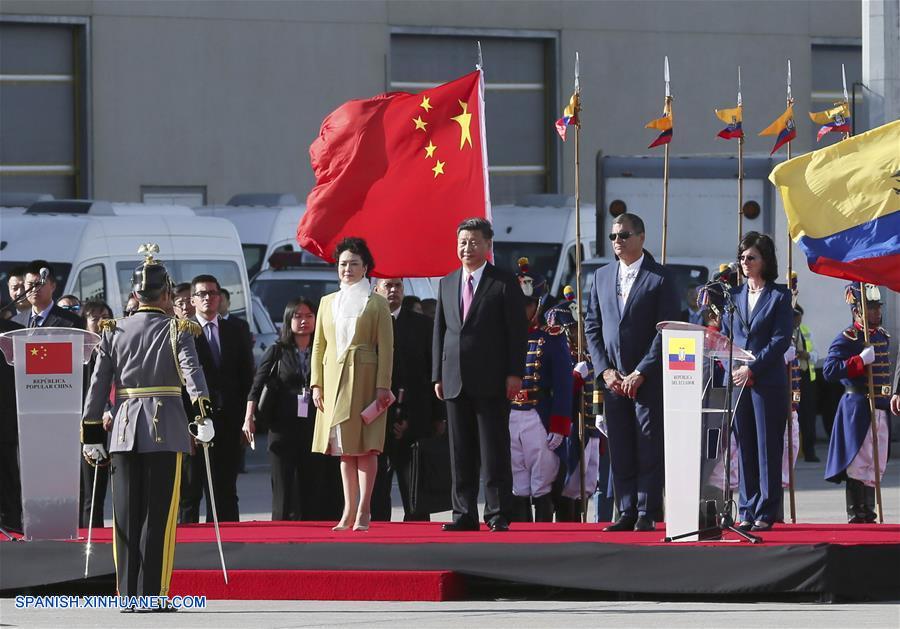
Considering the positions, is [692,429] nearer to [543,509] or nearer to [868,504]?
[543,509]

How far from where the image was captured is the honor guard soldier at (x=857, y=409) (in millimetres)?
13805

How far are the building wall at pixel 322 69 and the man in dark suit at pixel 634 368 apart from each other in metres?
21.2

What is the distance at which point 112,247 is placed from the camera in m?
20.3

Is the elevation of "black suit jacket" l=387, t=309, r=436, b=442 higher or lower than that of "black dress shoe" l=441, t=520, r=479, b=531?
higher

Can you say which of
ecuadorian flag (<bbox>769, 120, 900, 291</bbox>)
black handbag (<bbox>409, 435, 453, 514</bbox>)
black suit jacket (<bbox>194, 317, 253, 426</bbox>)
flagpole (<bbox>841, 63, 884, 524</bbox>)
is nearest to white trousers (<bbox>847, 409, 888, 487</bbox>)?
flagpole (<bbox>841, 63, 884, 524</bbox>)

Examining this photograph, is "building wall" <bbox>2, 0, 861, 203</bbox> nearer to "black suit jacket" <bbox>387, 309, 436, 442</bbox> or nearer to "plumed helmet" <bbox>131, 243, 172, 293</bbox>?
"black suit jacket" <bbox>387, 309, 436, 442</bbox>

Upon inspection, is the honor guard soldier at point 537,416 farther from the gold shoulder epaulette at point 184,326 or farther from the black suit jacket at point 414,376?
the gold shoulder epaulette at point 184,326

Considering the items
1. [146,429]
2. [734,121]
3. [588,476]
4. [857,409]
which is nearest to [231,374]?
[588,476]

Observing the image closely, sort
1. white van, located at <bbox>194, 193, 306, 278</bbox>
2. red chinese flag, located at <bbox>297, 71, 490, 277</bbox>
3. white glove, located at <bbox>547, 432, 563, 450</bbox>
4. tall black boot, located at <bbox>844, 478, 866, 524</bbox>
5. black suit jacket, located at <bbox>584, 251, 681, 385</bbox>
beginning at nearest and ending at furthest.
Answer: black suit jacket, located at <bbox>584, 251, 681, 385</bbox>, white glove, located at <bbox>547, 432, 563, 450</bbox>, red chinese flag, located at <bbox>297, 71, 490, 277</bbox>, tall black boot, located at <bbox>844, 478, 866, 524</bbox>, white van, located at <bbox>194, 193, 306, 278</bbox>

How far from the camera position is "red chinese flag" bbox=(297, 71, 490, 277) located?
13.3 m

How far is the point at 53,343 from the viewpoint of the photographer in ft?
36.1

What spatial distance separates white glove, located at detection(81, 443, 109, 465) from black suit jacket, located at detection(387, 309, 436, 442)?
11.4ft

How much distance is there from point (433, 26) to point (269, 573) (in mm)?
25426

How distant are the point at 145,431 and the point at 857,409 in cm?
632
